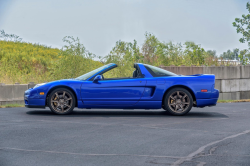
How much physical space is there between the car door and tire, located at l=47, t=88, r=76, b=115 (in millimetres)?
318

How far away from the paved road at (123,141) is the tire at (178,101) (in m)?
0.43

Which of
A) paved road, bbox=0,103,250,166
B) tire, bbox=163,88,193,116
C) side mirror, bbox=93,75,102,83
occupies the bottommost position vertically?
paved road, bbox=0,103,250,166

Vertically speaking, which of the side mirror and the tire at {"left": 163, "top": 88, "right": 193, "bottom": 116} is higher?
the side mirror

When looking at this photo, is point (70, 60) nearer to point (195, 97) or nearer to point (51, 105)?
point (51, 105)

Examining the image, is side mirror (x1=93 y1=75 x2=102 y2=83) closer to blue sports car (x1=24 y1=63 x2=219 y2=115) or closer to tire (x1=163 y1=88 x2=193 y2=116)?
blue sports car (x1=24 y1=63 x2=219 y2=115)

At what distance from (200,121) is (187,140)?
240cm

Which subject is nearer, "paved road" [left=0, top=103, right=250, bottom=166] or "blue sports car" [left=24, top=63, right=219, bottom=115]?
"paved road" [left=0, top=103, right=250, bottom=166]

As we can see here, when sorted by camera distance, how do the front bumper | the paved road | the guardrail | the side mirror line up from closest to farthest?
the paved road → the side mirror → the front bumper → the guardrail

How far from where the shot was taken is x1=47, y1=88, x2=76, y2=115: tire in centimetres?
878

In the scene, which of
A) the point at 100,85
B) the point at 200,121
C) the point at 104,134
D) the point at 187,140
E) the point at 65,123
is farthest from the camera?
the point at 100,85

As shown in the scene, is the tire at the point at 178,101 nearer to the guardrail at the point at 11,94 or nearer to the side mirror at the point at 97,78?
the side mirror at the point at 97,78

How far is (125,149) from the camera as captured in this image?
16.4 feet

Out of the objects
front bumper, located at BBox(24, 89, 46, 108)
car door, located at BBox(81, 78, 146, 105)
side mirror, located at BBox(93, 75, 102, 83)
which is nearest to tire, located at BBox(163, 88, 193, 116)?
car door, located at BBox(81, 78, 146, 105)

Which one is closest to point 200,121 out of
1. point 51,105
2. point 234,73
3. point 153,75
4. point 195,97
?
point 195,97
